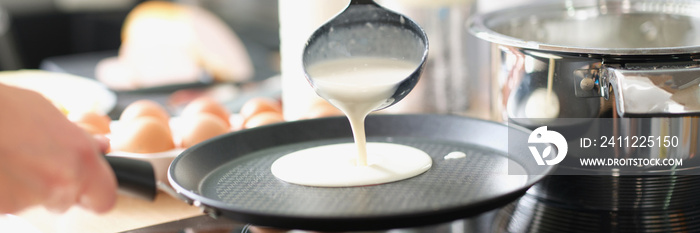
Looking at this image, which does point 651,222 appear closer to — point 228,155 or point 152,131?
point 228,155

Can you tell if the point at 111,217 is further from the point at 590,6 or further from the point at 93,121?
the point at 590,6

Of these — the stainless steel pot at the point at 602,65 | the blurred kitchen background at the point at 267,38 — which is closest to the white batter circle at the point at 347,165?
the stainless steel pot at the point at 602,65

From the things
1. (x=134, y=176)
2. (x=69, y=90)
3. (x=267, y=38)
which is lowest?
(x=267, y=38)

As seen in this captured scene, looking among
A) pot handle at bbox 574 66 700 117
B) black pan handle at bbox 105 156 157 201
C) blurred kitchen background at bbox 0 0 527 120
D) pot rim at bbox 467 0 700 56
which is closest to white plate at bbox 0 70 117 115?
blurred kitchen background at bbox 0 0 527 120

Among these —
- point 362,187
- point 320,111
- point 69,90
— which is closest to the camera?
point 362,187

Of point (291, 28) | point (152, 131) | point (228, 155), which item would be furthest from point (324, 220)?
point (291, 28)

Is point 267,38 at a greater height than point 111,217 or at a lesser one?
lesser

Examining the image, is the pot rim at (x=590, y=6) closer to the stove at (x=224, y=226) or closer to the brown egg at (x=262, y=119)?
the stove at (x=224, y=226)

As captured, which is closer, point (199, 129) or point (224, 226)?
point (224, 226)

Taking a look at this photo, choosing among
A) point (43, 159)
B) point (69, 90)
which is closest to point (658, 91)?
point (43, 159)
